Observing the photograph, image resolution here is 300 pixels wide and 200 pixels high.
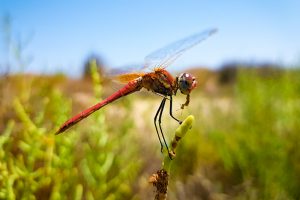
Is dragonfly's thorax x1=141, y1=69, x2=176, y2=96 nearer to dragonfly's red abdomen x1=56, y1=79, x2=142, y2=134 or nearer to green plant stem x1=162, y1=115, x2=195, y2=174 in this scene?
dragonfly's red abdomen x1=56, y1=79, x2=142, y2=134

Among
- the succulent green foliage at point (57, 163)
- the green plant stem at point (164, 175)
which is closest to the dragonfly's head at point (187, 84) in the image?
the green plant stem at point (164, 175)

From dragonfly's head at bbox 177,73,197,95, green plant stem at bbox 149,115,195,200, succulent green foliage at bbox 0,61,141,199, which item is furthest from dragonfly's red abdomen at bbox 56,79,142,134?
green plant stem at bbox 149,115,195,200

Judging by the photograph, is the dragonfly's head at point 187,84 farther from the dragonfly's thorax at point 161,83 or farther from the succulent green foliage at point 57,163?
the succulent green foliage at point 57,163

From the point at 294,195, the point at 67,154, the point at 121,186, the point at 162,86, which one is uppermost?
the point at 162,86

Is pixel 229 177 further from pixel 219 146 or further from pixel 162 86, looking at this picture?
pixel 162 86

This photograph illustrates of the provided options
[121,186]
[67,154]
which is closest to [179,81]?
[67,154]

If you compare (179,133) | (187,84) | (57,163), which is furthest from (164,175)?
(57,163)
